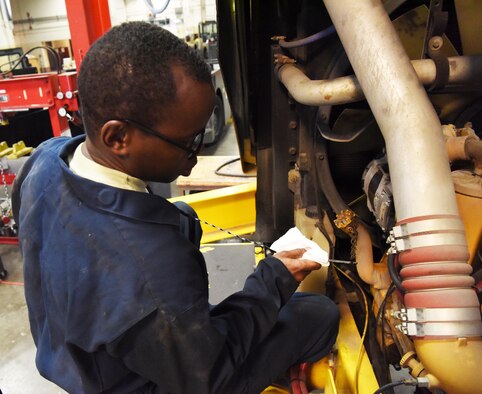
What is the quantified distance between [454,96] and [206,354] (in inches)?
35.2

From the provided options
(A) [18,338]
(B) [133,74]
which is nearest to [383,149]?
(B) [133,74]

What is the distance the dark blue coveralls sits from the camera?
69cm

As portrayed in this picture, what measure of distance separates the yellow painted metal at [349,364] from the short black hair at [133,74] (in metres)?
0.75

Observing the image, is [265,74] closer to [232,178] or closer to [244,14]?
[244,14]

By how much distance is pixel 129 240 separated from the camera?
0.70 m

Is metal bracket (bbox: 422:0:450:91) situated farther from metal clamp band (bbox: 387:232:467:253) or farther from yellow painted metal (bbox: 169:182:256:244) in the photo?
yellow painted metal (bbox: 169:182:256:244)

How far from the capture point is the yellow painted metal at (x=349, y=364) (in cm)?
92

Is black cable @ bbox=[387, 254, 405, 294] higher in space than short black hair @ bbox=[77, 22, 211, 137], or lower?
lower

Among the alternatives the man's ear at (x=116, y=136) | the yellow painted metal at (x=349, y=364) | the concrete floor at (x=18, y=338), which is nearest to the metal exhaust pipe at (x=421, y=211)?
the yellow painted metal at (x=349, y=364)

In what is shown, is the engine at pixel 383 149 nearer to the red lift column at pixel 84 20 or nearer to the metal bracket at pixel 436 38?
the metal bracket at pixel 436 38

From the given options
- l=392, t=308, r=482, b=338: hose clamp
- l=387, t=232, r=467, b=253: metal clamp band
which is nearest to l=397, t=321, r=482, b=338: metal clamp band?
l=392, t=308, r=482, b=338: hose clamp

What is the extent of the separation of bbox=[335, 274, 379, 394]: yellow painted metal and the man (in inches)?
11.7

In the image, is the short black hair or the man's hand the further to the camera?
the man's hand

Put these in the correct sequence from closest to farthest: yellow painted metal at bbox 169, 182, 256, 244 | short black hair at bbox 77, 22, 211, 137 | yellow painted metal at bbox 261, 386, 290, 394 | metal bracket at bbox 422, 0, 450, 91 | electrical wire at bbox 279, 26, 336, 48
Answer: short black hair at bbox 77, 22, 211, 137
metal bracket at bbox 422, 0, 450, 91
electrical wire at bbox 279, 26, 336, 48
yellow painted metal at bbox 261, 386, 290, 394
yellow painted metal at bbox 169, 182, 256, 244
